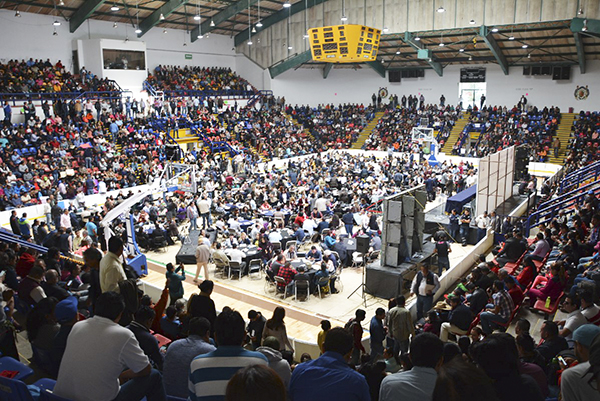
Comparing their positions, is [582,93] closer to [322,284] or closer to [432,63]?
[432,63]

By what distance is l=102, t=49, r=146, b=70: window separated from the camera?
2866 centimetres

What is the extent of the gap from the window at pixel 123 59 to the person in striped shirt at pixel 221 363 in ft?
96.8

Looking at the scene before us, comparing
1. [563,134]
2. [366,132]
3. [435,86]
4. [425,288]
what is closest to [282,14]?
[366,132]

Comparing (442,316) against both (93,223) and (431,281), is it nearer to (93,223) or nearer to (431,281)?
(431,281)

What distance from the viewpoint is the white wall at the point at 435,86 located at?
105 ft

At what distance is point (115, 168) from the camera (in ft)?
72.6

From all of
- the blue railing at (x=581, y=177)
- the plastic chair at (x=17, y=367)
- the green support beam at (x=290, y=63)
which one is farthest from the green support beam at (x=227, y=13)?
the plastic chair at (x=17, y=367)

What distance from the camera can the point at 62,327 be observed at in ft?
15.2

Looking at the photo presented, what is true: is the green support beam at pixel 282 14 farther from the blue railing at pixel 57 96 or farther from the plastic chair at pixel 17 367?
the plastic chair at pixel 17 367

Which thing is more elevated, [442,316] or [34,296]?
[34,296]

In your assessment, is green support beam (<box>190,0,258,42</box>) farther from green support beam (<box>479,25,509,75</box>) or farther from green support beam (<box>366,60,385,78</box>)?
green support beam (<box>479,25,509,75</box>)

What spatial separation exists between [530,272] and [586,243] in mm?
1538

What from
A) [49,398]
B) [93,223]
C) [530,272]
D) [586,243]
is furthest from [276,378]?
[93,223]

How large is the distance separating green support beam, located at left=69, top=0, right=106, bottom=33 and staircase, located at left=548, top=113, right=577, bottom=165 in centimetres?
2762
